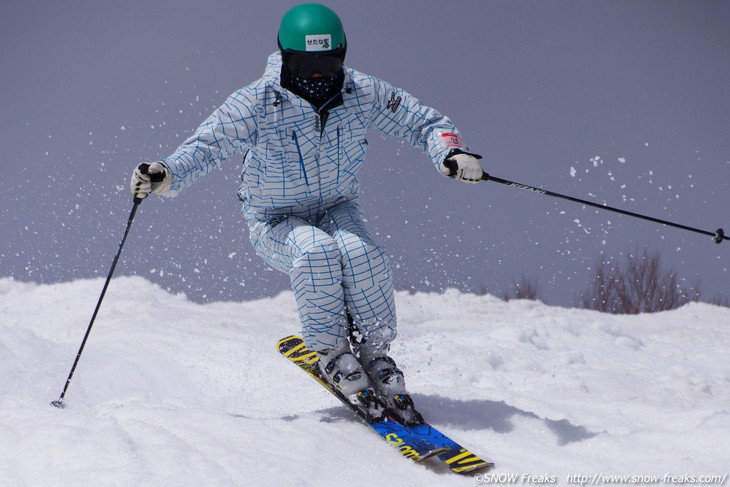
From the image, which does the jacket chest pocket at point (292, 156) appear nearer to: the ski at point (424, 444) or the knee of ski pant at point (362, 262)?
the knee of ski pant at point (362, 262)

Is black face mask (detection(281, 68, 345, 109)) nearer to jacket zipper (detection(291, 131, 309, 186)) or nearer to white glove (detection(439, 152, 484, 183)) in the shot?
jacket zipper (detection(291, 131, 309, 186))

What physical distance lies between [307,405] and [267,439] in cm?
117

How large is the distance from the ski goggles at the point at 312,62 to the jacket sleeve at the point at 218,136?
10.2 inches

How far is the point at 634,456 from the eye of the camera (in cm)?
275

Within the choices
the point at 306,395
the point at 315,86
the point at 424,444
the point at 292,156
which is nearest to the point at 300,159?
the point at 292,156

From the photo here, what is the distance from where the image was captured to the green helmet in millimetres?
3051

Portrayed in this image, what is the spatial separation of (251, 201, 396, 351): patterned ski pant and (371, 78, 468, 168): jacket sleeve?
569mm

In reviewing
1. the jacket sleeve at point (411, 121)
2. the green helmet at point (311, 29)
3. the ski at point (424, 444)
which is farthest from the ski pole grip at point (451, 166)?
the ski at point (424, 444)

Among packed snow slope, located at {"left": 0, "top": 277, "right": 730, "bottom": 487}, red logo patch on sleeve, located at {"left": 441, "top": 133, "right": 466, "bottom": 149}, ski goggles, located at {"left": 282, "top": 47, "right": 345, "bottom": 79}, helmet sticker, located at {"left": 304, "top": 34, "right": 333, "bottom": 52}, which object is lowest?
packed snow slope, located at {"left": 0, "top": 277, "right": 730, "bottom": 487}

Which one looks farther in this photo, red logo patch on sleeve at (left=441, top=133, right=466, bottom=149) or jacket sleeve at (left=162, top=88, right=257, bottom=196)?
red logo patch on sleeve at (left=441, top=133, right=466, bottom=149)

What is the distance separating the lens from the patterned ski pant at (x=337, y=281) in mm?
3090

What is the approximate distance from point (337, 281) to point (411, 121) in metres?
1.01

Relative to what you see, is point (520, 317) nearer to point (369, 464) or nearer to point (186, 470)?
point (369, 464)

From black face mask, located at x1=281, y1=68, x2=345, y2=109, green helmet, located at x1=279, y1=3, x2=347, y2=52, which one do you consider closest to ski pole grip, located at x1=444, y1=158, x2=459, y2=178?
black face mask, located at x1=281, y1=68, x2=345, y2=109
